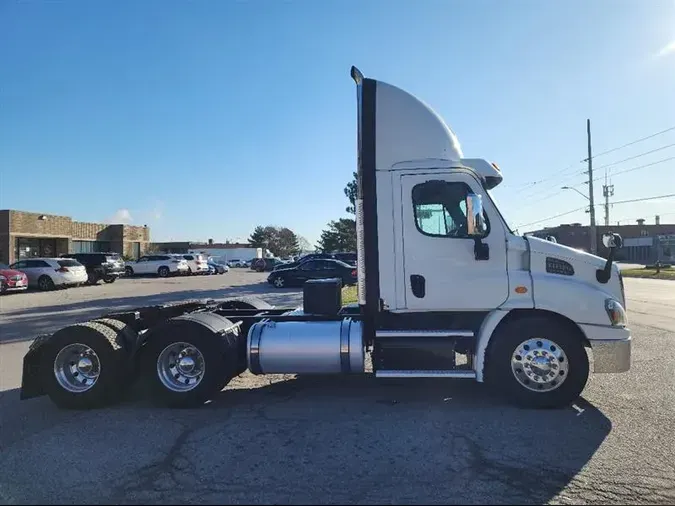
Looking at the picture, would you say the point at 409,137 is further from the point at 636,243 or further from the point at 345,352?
the point at 636,243

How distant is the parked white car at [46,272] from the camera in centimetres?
2569

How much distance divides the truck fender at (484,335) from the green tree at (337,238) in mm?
42006

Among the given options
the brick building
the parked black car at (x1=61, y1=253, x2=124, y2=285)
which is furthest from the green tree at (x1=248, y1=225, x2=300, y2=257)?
the parked black car at (x1=61, y1=253, x2=124, y2=285)

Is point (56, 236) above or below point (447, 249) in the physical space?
above

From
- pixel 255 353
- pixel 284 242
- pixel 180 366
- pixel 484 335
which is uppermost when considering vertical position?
pixel 284 242

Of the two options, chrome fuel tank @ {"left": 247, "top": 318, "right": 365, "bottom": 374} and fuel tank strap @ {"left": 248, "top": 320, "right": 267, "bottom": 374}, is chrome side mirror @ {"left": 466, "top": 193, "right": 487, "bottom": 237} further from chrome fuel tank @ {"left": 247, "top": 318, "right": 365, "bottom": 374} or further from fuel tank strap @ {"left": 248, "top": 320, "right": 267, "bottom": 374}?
fuel tank strap @ {"left": 248, "top": 320, "right": 267, "bottom": 374}

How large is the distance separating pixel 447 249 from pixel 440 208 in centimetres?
50

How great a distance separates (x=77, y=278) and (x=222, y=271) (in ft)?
85.0

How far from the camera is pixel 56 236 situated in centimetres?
4753

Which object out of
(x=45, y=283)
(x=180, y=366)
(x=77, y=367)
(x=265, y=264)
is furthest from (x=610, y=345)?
(x=265, y=264)

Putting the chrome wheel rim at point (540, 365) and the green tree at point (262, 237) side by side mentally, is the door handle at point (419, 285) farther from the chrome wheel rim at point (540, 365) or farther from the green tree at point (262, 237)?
the green tree at point (262, 237)

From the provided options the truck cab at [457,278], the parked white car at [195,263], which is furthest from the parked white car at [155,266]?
the truck cab at [457,278]

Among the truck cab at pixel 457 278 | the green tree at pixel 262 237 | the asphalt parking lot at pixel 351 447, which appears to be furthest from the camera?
the green tree at pixel 262 237

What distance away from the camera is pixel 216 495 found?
3596 millimetres
